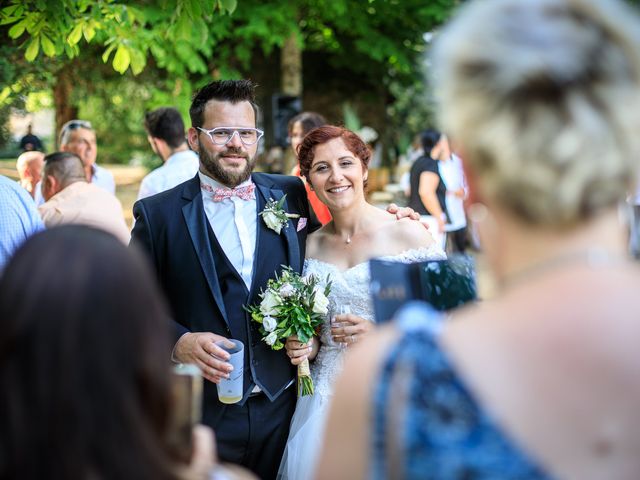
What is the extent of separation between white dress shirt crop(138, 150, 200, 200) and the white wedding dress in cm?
315

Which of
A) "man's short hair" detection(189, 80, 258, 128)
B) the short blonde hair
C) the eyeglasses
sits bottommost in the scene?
the short blonde hair

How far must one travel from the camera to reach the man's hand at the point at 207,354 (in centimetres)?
342

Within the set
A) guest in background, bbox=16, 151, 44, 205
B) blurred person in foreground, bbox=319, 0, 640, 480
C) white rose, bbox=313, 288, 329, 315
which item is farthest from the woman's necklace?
guest in background, bbox=16, 151, 44, 205

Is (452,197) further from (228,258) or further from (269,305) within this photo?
(269,305)

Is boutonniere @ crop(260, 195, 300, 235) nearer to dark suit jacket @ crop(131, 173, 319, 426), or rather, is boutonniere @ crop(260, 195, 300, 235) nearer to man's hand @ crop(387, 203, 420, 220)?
dark suit jacket @ crop(131, 173, 319, 426)

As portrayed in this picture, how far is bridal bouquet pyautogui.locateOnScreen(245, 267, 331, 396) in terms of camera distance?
3557 mm

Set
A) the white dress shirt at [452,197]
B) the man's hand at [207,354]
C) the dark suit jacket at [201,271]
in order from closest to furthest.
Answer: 1. the man's hand at [207,354]
2. the dark suit jacket at [201,271]
3. the white dress shirt at [452,197]

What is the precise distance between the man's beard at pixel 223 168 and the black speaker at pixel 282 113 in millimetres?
7455

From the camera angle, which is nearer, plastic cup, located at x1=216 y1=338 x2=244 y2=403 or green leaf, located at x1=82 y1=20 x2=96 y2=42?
plastic cup, located at x1=216 y1=338 x2=244 y2=403

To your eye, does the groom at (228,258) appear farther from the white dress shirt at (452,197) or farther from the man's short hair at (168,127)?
the white dress shirt at (452,197)

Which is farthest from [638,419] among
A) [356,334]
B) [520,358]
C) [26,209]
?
[26,209]

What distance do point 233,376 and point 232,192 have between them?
35.3 inches

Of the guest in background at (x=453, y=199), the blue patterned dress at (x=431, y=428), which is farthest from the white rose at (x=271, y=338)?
the guest in background at (x=453, y=199)

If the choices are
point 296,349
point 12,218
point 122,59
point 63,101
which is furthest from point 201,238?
point 63,101
